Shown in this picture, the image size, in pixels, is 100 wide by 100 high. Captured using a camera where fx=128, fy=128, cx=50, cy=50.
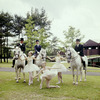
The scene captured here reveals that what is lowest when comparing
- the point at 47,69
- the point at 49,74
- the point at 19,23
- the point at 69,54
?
the point at 49,74

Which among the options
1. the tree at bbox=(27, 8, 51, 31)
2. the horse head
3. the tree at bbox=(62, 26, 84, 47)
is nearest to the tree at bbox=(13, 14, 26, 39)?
the tree at bbox=(27, 8, 51, 31)

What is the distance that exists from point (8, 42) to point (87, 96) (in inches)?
1632

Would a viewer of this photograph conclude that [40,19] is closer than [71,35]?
No

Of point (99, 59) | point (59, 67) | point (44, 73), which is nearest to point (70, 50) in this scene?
point (59, 67)

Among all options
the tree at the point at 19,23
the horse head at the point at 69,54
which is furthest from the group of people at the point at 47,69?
the tree at the point at 19,23

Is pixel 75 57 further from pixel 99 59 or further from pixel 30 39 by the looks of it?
pixel 30 39

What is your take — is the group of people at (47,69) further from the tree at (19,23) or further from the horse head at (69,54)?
the tree at (19,23)

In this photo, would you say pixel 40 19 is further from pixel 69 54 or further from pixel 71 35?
pixel 69 54

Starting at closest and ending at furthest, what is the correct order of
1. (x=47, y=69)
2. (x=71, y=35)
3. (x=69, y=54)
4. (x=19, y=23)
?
(x=47, y=69)
(x=69, y=54)
(x=71, y=35)
(x=19, y=23)

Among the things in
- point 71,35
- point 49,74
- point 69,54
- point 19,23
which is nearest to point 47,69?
point 49,74

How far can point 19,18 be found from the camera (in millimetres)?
46969

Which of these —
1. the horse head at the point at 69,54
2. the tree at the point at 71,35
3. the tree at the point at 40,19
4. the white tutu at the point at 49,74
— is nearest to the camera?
the white tutu at the point at 49,74

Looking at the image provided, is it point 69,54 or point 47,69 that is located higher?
point 69,54

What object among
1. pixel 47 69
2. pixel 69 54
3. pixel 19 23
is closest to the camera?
pixel 47 69
